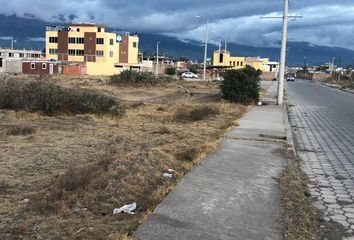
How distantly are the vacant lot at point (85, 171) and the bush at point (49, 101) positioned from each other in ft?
5.91

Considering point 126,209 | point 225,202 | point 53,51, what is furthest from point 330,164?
point 53,51

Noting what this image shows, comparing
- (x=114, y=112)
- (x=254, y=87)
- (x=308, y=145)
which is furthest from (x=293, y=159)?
(x=254, y=87)

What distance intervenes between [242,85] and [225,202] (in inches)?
832

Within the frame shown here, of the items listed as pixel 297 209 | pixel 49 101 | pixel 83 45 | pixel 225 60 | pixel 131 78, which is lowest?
pixel 297 209

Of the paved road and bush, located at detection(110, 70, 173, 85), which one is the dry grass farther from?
bush, located at detection(110, 70, 173, 85)

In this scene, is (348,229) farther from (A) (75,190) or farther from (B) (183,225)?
(A) (75,190)

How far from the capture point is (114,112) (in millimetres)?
16938

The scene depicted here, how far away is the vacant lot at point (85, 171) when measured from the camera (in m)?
5.15

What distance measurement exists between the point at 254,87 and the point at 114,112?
12.1 metres

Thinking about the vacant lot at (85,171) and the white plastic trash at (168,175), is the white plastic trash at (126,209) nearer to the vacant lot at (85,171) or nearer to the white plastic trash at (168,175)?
the vacant lot at (85,171)

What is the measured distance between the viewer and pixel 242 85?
26.6 metres

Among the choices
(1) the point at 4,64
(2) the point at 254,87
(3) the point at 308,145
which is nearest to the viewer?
(3) the point at 308,145

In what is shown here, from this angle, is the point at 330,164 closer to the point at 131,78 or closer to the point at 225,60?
the point at 131,78

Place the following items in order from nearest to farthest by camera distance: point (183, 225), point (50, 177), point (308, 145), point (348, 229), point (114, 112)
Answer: point (183, 225) < point (348, 229) < point (50, 177) < point (308, 145) < point (114, 112)
